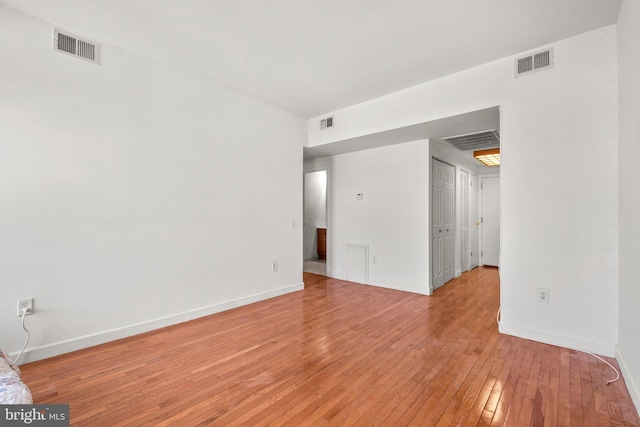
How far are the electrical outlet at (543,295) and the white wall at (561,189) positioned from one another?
44 millimetres

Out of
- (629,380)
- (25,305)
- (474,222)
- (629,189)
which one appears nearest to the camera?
(629,380)

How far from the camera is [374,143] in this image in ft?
15.3

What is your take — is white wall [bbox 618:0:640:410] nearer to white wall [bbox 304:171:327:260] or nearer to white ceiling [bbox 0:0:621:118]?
white ceiling [bbox 0:0:621:118]

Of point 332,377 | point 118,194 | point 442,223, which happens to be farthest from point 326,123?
point 332,377

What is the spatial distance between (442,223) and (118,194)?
447 centimetres

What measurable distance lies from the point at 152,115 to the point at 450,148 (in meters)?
4.50

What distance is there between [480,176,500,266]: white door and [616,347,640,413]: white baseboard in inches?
180

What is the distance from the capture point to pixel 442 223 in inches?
194

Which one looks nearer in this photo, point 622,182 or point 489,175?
point 622,182

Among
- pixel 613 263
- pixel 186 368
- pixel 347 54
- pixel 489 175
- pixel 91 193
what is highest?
pixel 347 54

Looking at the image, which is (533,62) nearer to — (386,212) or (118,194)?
(386,212)

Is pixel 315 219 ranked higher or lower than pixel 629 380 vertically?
higher

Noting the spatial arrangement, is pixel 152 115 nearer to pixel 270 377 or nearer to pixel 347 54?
pixel 347 54

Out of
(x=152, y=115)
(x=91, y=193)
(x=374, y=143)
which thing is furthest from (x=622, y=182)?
(x=91, y=193)
